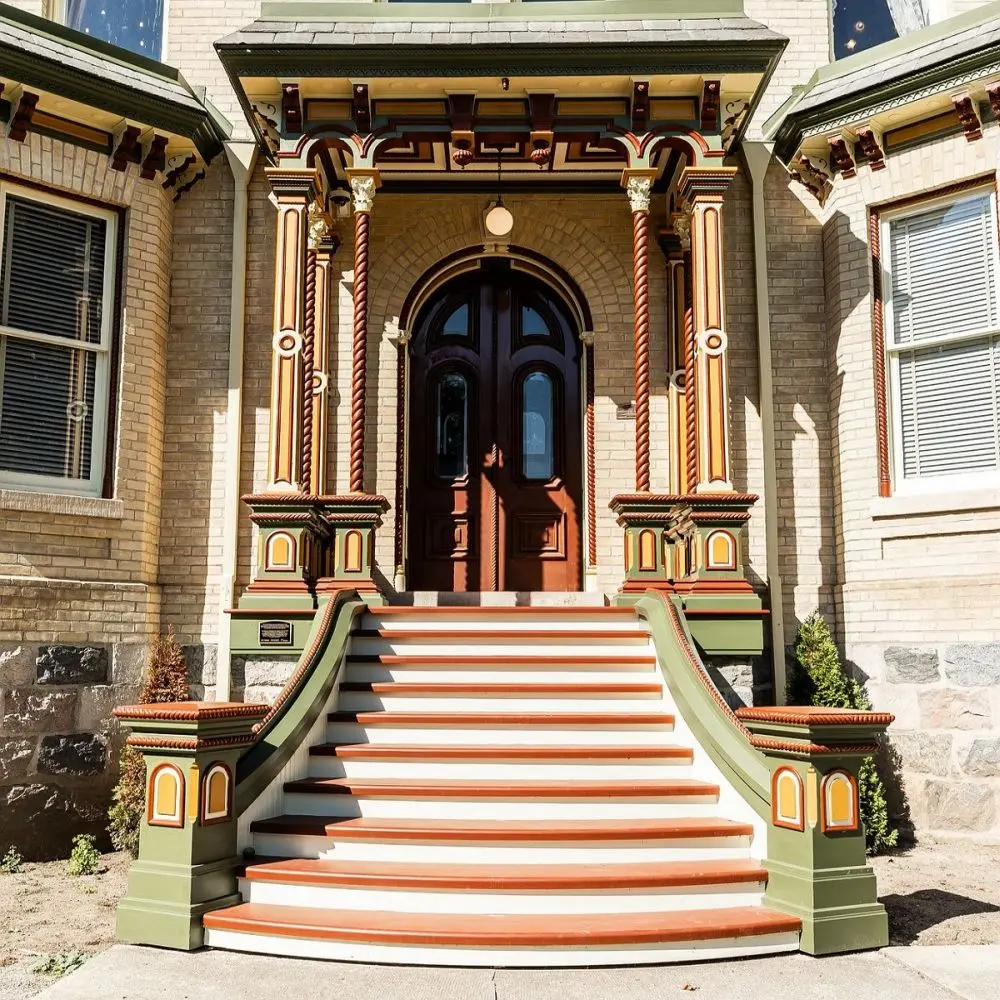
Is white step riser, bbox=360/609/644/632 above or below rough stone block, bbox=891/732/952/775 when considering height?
above

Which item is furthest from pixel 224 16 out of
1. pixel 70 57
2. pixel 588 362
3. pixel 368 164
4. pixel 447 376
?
pixel 588 362

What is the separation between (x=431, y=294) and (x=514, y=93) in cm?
234

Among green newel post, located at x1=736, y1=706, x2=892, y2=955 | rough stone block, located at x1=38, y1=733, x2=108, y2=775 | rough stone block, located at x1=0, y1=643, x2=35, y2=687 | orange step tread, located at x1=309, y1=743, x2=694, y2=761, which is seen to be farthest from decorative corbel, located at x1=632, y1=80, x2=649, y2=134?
rough stone block, located at x1=38, y1=733, x2=108, y2=775

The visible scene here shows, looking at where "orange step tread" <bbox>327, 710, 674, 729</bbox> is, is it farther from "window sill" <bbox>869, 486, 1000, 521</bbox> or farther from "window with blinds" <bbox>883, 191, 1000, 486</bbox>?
"window with blinds" <bbox>883, 191, 1000, 486</bbox>

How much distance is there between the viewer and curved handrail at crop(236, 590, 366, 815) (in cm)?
555

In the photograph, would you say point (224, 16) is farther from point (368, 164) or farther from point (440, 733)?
point (440, 733)

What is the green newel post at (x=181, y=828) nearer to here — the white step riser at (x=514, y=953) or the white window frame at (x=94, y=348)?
the white step riser at (x=514, y=953)

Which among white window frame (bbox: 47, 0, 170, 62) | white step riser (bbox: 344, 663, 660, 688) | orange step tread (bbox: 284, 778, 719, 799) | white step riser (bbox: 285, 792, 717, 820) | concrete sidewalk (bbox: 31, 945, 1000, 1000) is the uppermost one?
white window frame (bbox: 47, 0, 170, 62)

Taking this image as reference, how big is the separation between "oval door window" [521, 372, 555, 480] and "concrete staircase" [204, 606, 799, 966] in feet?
8.53

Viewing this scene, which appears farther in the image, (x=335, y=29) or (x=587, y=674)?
(x=335, y=29)

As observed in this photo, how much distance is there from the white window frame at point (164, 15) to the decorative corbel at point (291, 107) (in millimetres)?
2344

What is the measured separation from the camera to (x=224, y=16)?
9.66 m

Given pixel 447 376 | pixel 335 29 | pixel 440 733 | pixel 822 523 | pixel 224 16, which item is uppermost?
pixel 224 16

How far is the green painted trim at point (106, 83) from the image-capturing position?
781cm
